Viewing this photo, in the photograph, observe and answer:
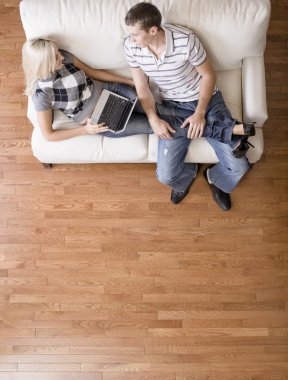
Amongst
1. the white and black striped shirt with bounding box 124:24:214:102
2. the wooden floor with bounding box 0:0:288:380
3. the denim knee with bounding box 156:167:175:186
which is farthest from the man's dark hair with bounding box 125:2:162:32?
the wooden floor with bounding box 0:0:288:380

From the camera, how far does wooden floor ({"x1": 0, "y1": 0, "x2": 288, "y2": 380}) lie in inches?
97.0

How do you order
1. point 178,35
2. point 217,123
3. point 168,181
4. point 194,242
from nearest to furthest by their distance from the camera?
point 178,35
point 217,123
point 168,181
point 194,242

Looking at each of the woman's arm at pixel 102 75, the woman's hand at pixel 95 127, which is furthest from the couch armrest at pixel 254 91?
the woman's hand at pixel 95 127

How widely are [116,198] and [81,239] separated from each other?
0.31 meters

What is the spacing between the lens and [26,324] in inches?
98.8

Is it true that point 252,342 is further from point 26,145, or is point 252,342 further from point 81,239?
point 26,145

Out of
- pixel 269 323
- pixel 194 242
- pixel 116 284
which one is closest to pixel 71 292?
pixel 116 284

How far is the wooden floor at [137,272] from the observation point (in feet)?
8.08

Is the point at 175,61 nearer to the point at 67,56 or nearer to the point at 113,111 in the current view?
the point at 113,111

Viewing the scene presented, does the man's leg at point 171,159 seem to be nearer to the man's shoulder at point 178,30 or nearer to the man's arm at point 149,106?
the man's arm at point 149,106

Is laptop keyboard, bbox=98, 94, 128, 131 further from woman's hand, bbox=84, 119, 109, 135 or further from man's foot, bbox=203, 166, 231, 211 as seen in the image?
man's foot, bbox=203, 166, 231, 211

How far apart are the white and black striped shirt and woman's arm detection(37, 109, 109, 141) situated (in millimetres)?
349

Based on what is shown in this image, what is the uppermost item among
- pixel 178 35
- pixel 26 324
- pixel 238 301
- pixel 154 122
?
pixel 178 35

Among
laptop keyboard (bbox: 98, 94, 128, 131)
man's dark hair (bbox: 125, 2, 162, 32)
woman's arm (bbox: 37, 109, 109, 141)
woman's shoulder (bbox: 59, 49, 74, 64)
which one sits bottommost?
woman's arm (bbox: 37, 109, 109, 141)
